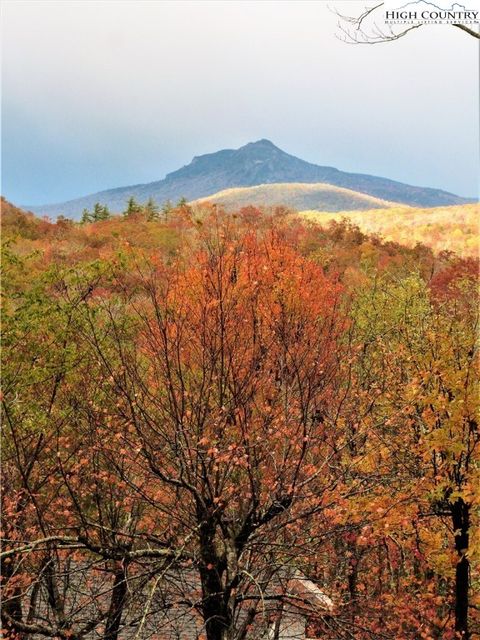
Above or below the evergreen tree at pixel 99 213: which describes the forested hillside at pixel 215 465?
below

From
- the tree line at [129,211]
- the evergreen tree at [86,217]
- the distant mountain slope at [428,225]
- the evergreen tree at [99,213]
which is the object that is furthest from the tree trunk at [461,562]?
the distant mountain slope at [428,225]

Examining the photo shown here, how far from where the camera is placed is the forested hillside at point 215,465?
794 centimetres

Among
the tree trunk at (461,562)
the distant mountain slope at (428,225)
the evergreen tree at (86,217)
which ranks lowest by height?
the tree trunk at (461,562)

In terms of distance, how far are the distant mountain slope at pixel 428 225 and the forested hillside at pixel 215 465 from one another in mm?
77864

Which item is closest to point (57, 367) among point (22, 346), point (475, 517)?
point (22, 346)

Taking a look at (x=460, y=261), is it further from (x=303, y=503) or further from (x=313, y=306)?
(x=303, y=503)

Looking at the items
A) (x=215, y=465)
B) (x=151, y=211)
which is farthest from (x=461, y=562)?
(x=151, y=211)

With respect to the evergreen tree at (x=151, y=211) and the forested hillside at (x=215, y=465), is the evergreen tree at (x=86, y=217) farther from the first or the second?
the forested hillside at (x=215, y=465)

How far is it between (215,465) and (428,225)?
120179 mm

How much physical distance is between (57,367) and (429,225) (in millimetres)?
117114

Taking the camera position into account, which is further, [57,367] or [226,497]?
[57,367]

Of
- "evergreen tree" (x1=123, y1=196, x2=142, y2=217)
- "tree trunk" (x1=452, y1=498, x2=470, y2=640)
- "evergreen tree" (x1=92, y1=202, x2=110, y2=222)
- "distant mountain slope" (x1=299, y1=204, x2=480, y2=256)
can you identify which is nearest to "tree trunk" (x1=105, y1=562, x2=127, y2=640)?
"tree trunk" (x1=452, y1=498, x2=470, y2=640)

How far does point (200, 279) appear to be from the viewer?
18094 mm

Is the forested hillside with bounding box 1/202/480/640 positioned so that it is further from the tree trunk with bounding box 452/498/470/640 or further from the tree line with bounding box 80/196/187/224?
the tree line with bounding box 80/196/187/224
